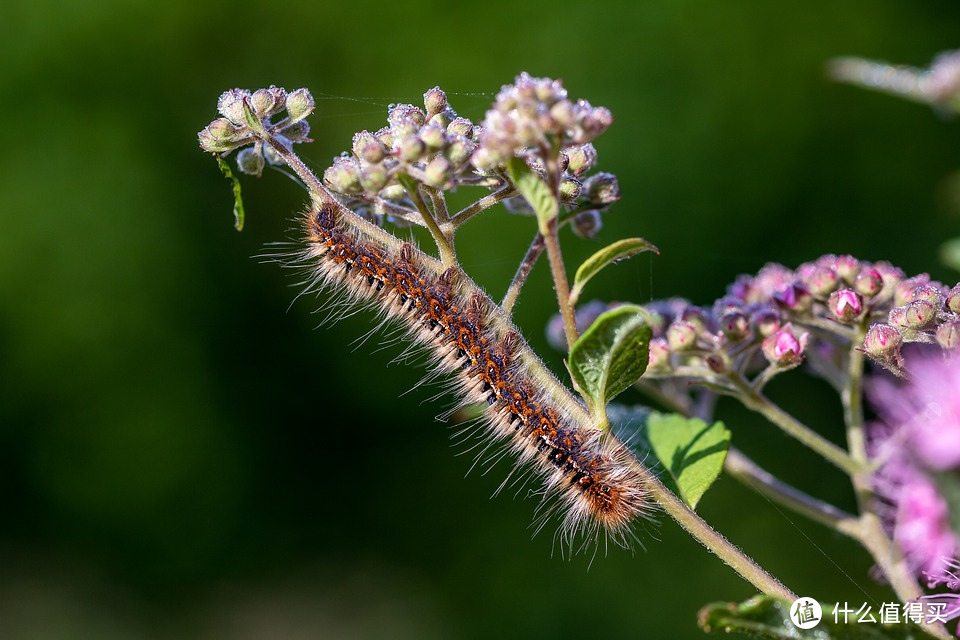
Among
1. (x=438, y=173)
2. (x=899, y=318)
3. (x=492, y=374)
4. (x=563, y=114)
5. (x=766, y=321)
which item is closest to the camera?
(x=563, y=114)

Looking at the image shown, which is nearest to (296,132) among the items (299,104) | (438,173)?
(299,104)

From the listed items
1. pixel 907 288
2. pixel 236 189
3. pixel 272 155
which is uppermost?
pixel 907 288

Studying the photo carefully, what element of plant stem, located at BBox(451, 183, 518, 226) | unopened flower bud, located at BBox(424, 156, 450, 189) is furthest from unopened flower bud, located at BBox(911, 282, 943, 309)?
unopened flower bud, located at BBox(424, 156, 450, 189)

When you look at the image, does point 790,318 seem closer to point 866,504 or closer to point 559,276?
point 866,504

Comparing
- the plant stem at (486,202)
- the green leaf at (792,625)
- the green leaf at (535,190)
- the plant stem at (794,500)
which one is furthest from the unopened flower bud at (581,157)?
the green leaf at (792,625)

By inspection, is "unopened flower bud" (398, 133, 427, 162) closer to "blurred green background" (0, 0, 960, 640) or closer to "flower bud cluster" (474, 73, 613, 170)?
"flower bud cluster" (474, 73, 613, 170)

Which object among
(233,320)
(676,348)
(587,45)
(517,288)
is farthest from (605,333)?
(233,320)
